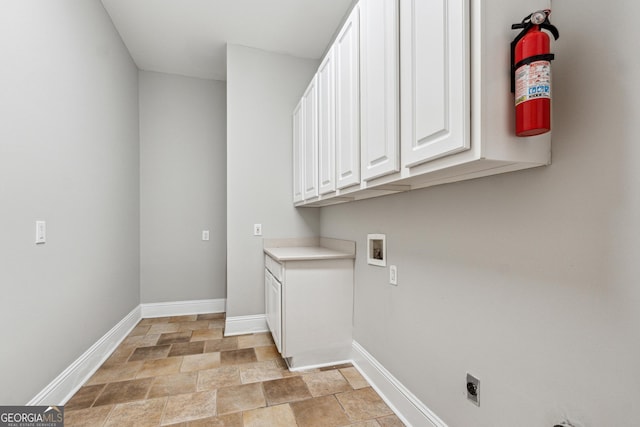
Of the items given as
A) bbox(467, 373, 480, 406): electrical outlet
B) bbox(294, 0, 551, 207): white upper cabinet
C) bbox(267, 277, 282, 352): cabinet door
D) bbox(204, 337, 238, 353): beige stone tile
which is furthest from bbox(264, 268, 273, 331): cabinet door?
bbox(467, 373, 480, 406): electrical outlet

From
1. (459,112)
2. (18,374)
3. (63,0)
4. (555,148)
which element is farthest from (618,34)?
(63,0)

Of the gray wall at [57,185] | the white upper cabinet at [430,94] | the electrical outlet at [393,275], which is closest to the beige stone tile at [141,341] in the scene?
the gray wall at [57,185]

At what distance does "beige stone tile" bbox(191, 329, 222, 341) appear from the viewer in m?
2.90

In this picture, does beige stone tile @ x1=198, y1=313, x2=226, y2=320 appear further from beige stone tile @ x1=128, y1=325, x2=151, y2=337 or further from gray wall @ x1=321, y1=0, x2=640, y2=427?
gray wall @ x1=321, y1=0, x2=640, y2=427

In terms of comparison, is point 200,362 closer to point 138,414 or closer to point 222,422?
point 138,414

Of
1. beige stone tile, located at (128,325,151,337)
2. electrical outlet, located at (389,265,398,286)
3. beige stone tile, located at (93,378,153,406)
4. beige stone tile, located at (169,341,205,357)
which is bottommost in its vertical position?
beige stone tile, located at (128,325,151,337)

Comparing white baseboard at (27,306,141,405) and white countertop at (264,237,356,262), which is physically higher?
white countertop at (264,237,356,262)

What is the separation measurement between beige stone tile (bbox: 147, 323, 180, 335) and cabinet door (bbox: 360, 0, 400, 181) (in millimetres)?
2780

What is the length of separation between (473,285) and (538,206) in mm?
428

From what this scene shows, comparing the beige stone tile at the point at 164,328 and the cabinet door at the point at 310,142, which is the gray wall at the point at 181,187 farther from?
the cabinet door at the point at 310,142

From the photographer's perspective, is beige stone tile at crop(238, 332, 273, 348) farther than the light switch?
Yes

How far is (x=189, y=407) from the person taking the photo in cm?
180

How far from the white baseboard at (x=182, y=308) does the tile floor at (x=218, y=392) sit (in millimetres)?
842

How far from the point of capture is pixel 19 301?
4.92ft
